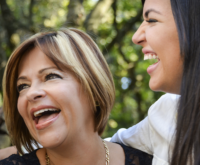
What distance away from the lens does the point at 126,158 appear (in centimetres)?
249

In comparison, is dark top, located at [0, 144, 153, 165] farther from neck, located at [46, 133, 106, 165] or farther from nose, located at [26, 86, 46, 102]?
nose, located at [26, 86, 46, 102]

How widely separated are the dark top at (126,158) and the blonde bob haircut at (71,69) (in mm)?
249

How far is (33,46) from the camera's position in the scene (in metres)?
2.33

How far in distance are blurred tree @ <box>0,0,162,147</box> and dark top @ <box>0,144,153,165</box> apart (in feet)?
7.91

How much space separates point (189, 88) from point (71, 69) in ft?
3.01

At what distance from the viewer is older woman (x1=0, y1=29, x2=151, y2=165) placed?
6.99ft

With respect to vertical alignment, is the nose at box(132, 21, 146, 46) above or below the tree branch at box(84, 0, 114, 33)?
below

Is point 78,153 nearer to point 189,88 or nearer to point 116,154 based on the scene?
point 116,154

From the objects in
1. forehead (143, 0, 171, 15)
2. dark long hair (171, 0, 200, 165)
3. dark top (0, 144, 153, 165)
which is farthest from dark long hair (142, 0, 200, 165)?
dark top (0, 144, 153, 165)

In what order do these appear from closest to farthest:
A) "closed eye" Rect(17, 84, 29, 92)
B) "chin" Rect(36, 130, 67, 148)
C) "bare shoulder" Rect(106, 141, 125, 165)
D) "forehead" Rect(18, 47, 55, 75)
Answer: "chin" Rect(36, 130, 67, 148) → "forehead" Rect(18, 47, 55, 75) → "closed eye" Rect(17, 84, 29, 92) → "bare shoulder" Rect(106, 141, 125, 165)

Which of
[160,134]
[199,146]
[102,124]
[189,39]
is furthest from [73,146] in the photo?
[189,39]

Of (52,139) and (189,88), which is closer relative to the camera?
(189,88)

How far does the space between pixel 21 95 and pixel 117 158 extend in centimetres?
98

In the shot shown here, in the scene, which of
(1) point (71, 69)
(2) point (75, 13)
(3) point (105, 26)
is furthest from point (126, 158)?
(3) point (105, 26)
